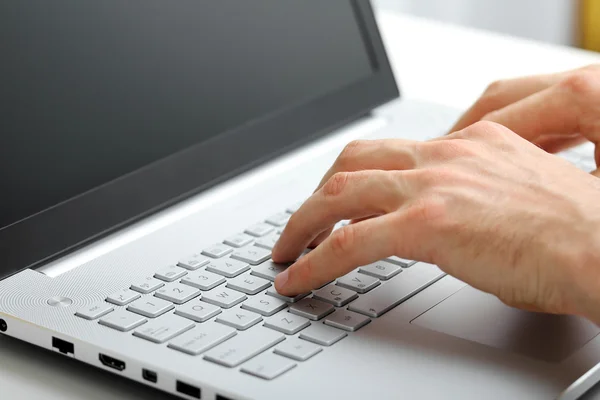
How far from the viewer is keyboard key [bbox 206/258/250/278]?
661 mm

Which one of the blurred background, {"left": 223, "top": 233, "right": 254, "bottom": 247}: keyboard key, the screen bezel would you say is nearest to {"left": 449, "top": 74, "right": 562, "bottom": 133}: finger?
the screen bezel

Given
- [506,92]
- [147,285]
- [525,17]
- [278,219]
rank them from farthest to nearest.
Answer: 1. [525,17]
2. [506,92]
3. [278,219]
4. [147,285]

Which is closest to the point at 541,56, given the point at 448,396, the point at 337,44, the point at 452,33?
the point at 452,33

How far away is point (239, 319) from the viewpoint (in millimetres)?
592

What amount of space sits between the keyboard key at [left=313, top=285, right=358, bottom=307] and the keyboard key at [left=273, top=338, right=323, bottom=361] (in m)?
0.06

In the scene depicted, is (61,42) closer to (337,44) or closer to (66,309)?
(66,309)

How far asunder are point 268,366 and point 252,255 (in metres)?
0.17

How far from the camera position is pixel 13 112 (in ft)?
2.29

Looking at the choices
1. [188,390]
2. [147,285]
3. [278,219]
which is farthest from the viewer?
[278,219]

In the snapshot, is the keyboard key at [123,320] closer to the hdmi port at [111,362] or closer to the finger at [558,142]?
the hdmi port at [111,362]

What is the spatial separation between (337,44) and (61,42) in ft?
1.18

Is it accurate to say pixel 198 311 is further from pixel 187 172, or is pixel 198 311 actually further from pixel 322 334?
pixel 187 172

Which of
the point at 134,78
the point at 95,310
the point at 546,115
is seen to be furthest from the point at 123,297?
the point at 546,115

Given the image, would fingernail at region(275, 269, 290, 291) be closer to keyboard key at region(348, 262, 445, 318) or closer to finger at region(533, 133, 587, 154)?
keyboard key at region(348, 262, 445, 318)
